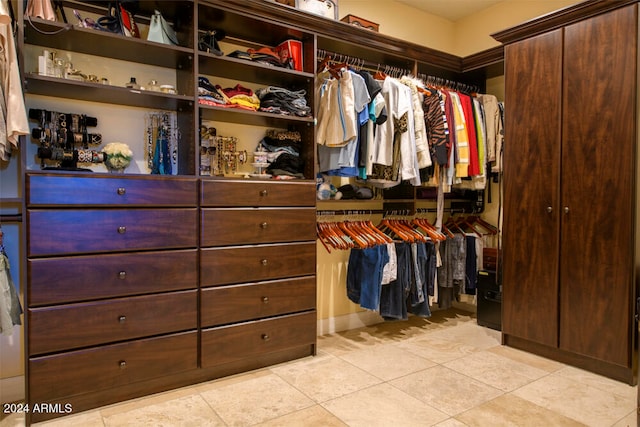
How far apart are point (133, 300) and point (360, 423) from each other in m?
1.30

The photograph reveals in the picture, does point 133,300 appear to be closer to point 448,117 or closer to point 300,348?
point 300,348

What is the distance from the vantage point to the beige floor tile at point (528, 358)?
259cm

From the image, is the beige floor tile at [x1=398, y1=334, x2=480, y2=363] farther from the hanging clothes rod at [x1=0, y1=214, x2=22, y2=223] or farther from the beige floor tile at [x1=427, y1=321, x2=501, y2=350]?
the hanging clothes rod at [x1=0, y1=214, x2=22, y2=223]

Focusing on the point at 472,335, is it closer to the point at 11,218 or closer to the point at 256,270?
the point at 256,270

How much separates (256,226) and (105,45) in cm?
130

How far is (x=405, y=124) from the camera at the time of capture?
2969 millimetres

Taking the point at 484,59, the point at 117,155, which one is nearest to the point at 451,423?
the point at 117,155

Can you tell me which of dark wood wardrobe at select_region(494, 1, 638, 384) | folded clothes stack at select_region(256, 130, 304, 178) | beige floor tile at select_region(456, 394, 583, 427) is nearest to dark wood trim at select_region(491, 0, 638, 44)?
dark wood wardrobe at select_region(494, 1, 638, 384)

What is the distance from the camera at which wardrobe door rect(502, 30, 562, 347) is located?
8.55 ft

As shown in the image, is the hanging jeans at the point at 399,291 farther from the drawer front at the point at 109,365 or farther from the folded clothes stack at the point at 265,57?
the folded clothes stack at the point at 265,57

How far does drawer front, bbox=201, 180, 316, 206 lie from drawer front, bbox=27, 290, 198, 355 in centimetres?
55

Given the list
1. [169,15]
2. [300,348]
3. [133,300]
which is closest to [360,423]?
[300,348]

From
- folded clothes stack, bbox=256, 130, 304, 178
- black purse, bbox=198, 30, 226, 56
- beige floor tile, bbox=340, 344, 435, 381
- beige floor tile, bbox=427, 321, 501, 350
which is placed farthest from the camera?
beige floor tile, bbox=427, 321, 501, 350

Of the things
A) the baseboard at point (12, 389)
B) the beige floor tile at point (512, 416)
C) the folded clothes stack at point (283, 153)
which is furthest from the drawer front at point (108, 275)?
the beige floor tile at point (512, 416)
